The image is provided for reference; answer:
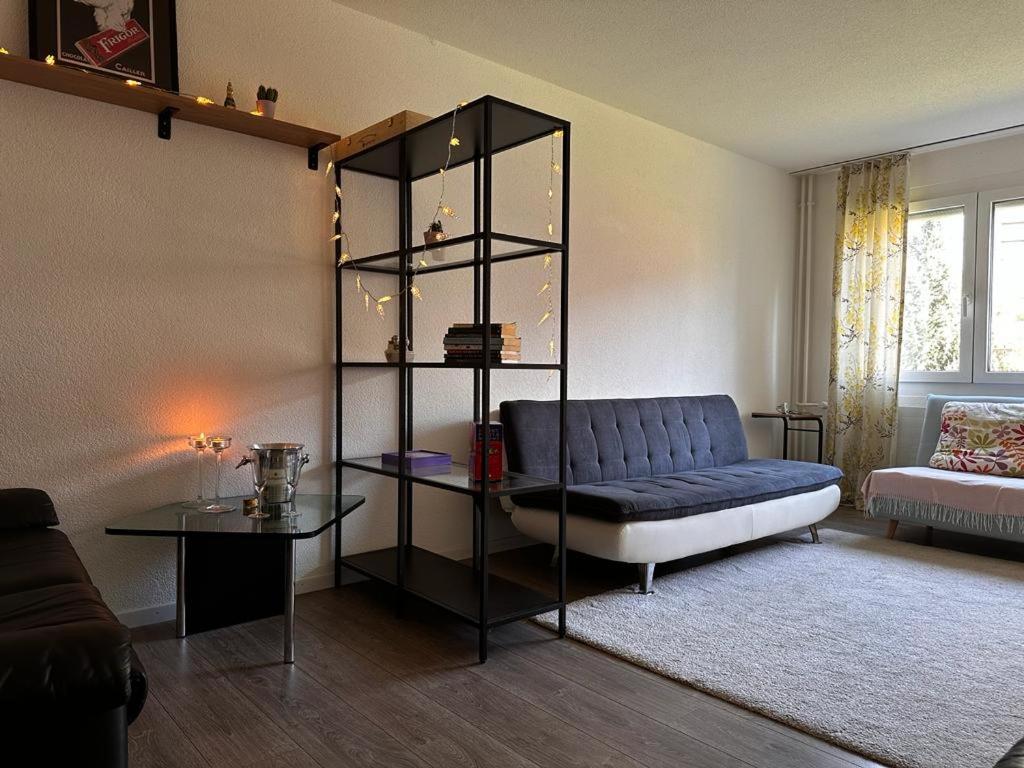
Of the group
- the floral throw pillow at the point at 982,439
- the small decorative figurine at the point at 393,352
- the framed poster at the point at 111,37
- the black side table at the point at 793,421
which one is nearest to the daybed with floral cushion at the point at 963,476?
the floral throw pillow at the point at 982,439

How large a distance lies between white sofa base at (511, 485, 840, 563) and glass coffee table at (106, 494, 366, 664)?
3.00 ft

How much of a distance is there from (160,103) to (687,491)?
8.58 ft

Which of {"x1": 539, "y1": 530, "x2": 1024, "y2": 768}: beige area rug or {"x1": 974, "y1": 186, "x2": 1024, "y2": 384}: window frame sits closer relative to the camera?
{"x1": 539, "y1": 530, "x2": 1024, "y2": 768}: beige area rug

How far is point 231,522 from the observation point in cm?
237

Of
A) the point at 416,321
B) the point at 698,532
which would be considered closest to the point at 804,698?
the point at 698,532

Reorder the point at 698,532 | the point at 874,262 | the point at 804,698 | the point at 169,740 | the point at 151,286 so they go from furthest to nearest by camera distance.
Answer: the point at 874,262, the point at 698,532, the point at 151,286, the point at 804,698, the point at 169,740

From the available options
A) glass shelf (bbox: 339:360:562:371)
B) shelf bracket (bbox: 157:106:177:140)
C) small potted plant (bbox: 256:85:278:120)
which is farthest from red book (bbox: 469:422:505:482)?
shelf bracket (bbox: 157:106:177:140)

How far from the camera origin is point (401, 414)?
2.89m

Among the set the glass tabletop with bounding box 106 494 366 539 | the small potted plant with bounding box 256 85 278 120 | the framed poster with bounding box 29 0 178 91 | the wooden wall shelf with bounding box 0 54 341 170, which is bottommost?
the glass tabletop with bounding box 106 494 366 539

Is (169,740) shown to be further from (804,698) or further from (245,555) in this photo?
(804,698)

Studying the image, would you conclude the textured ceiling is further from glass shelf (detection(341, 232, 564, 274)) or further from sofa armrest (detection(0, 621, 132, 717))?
sofa armrest (detection(0, 621, 132, 717))

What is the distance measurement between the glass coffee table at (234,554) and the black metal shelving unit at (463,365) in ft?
1.19

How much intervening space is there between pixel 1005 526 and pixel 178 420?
12.9ft

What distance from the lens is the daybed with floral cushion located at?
3734mm
